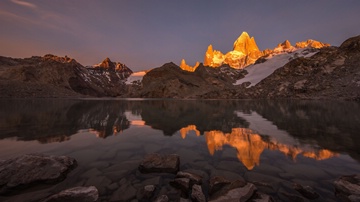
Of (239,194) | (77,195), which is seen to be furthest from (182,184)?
(77,195)

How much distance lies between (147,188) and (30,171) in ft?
15.4

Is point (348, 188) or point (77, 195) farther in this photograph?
point (348, 188)

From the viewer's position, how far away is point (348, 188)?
21.1 feet

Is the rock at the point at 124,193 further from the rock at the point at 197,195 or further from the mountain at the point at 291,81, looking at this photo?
the mountain at the point at 291,81

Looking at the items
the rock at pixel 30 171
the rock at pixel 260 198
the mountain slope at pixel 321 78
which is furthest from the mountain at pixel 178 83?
the rock at pixel 260 198

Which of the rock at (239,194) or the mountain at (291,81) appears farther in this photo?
the mountain at (291,81)

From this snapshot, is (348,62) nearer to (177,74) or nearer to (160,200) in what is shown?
(177,74)

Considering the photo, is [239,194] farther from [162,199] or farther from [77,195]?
[77,195]

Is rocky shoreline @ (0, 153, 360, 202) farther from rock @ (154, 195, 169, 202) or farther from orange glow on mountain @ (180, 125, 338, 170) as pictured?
orange glow on mountain @ (180, 125, 338, 170)

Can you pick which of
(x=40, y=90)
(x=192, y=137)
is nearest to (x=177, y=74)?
(x=40, y=90)

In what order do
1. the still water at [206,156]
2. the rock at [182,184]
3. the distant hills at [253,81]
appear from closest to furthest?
the rock at [182,184]
the still water at [206,156]
the distant hills at [253,81]

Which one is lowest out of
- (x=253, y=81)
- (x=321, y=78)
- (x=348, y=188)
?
(x=348, y=188)

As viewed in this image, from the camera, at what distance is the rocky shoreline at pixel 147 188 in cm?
608

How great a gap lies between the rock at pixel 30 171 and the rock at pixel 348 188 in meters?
10.0
